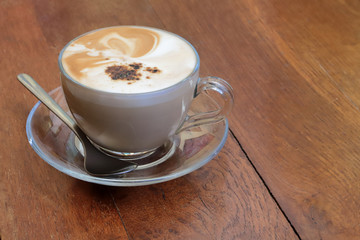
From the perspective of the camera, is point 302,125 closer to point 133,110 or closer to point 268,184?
point 268,184

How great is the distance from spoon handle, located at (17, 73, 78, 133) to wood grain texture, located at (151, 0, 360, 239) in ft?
0.81

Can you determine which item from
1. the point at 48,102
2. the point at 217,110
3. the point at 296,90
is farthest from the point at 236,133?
the point at 48,102

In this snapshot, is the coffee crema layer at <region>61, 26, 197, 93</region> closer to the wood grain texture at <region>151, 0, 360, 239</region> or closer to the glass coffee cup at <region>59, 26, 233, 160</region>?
the glass coffee cup at <region>59, 26, 233, 160</region>

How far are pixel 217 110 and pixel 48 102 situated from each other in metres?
0.24

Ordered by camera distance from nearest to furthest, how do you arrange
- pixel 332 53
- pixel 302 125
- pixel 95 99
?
pixel 95 99, pixel 302 125, pixel 332 53

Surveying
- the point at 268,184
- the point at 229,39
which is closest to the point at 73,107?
the point at 268,184

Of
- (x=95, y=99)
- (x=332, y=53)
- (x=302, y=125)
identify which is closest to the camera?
Answer: (x=95, y=99)

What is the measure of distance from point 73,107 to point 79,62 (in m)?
0.06

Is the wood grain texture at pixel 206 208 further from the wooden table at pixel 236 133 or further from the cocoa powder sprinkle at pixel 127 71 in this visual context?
the cocoa powder sprinkle at pixel 127 71

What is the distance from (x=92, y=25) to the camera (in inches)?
35.6

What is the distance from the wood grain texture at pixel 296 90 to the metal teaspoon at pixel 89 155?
19 cm

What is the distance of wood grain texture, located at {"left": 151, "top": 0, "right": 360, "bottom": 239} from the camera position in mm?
571

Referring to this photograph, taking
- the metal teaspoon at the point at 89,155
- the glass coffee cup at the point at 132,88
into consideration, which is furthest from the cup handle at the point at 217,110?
the metal teaspoon at the point at 89,155

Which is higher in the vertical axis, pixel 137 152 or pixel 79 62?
pixel 79 62
